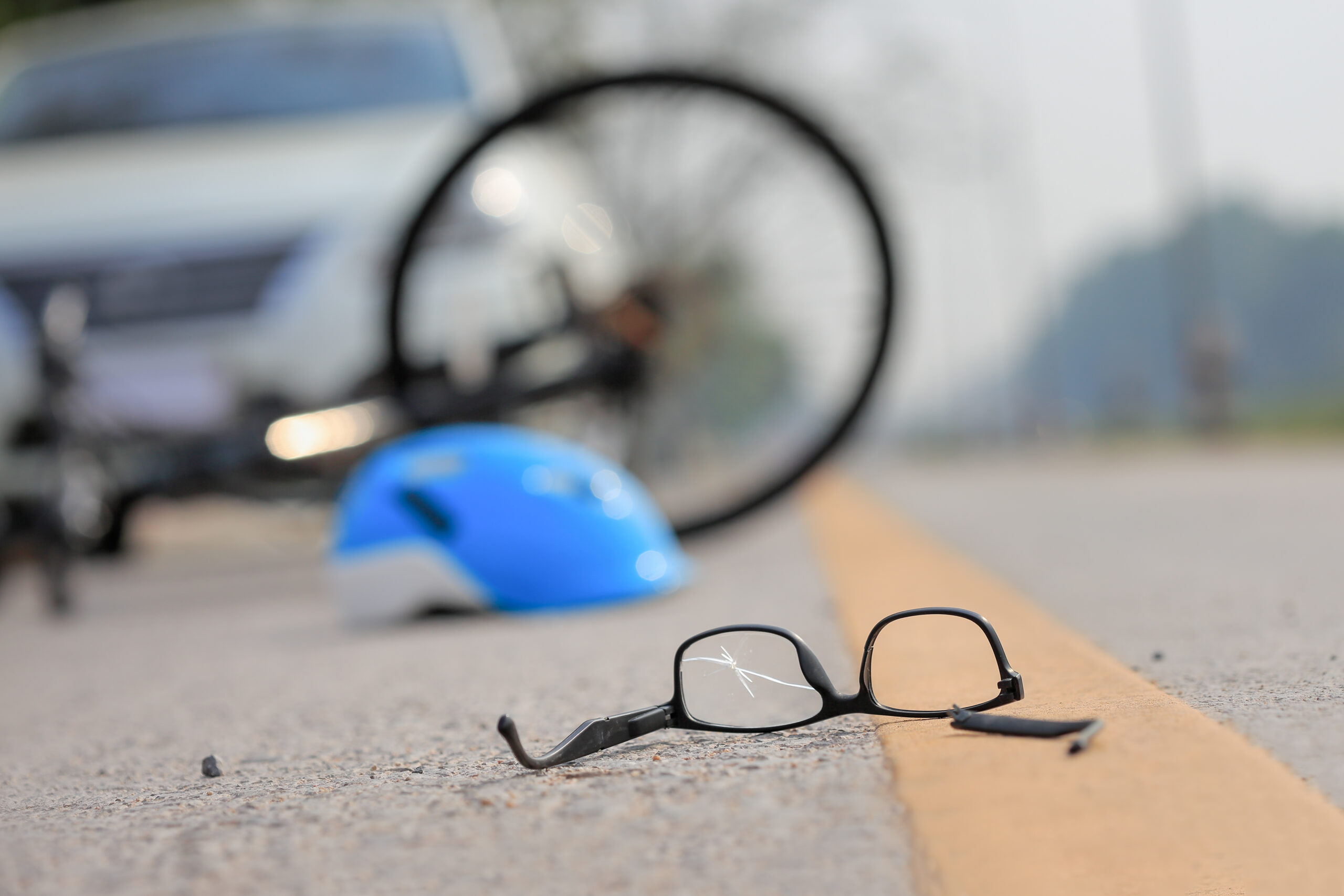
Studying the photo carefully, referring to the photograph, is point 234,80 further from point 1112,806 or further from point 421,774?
point 1112,806

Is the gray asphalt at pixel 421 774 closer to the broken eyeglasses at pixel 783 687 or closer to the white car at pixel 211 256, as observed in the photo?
the broken eyeglasses at pixel 783 687

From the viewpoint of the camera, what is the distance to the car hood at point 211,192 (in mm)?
3926

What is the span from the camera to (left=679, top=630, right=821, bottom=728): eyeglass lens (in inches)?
56.6

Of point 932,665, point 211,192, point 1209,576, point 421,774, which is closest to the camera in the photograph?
point 421,774

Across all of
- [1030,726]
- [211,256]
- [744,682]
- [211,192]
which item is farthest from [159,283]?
[1030,726]

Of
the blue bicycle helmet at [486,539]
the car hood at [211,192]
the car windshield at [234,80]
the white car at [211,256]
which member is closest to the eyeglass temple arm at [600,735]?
the blue bicycle helmet at [486,539]

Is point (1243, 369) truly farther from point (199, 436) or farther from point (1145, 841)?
point (1145, 841)

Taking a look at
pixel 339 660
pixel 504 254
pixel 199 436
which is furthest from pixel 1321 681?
pixel 199 436

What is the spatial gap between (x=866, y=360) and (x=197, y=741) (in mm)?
2509

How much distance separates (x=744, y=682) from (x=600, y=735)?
0.16 m

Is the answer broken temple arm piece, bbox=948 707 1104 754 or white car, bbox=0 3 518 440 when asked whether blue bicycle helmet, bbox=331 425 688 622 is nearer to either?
white car, bbox=0 3 518 440

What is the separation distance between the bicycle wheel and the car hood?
33 centimetres

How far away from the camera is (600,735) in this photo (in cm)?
141

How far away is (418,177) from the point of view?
4.03 meters
